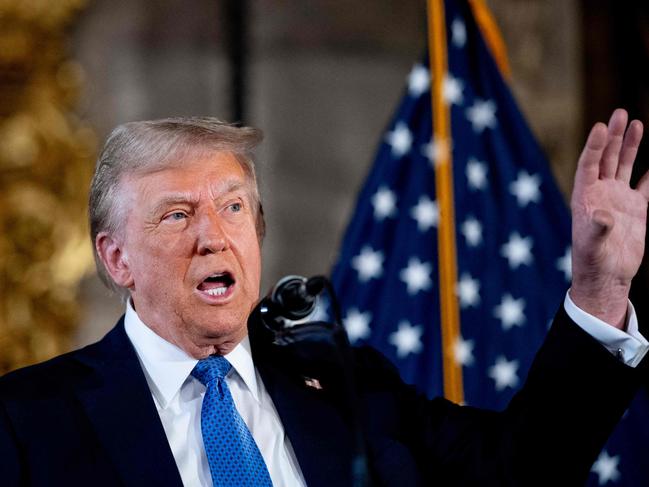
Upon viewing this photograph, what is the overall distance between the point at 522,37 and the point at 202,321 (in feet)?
8.62

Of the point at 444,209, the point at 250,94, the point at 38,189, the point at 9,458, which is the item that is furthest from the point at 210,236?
the point at 250,94

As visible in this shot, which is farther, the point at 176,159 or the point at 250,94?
the point at 250,94

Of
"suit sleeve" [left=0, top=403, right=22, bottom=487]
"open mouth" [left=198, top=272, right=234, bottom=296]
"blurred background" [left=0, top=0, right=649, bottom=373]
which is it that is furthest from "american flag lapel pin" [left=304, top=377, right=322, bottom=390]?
"blurred background" [left=0, top=0, right=649, bottom=373]

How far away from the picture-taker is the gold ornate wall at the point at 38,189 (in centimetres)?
357

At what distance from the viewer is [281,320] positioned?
6.05ft

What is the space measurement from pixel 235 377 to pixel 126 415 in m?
0.28

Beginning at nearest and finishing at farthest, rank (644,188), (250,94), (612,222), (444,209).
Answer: (612,222) < (644,188) < (444,209) < (250,94)

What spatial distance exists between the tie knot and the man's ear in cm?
25

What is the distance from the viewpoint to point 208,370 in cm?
220

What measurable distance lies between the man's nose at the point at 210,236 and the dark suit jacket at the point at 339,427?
28cm

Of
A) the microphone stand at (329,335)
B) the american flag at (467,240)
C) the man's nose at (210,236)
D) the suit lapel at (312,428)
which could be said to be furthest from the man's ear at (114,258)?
the american flag at (467,240)

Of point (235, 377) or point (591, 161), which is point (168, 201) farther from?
point (591, 161)

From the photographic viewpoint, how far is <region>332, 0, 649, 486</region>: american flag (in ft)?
10.9

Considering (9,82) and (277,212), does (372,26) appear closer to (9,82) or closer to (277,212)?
(277,212)
